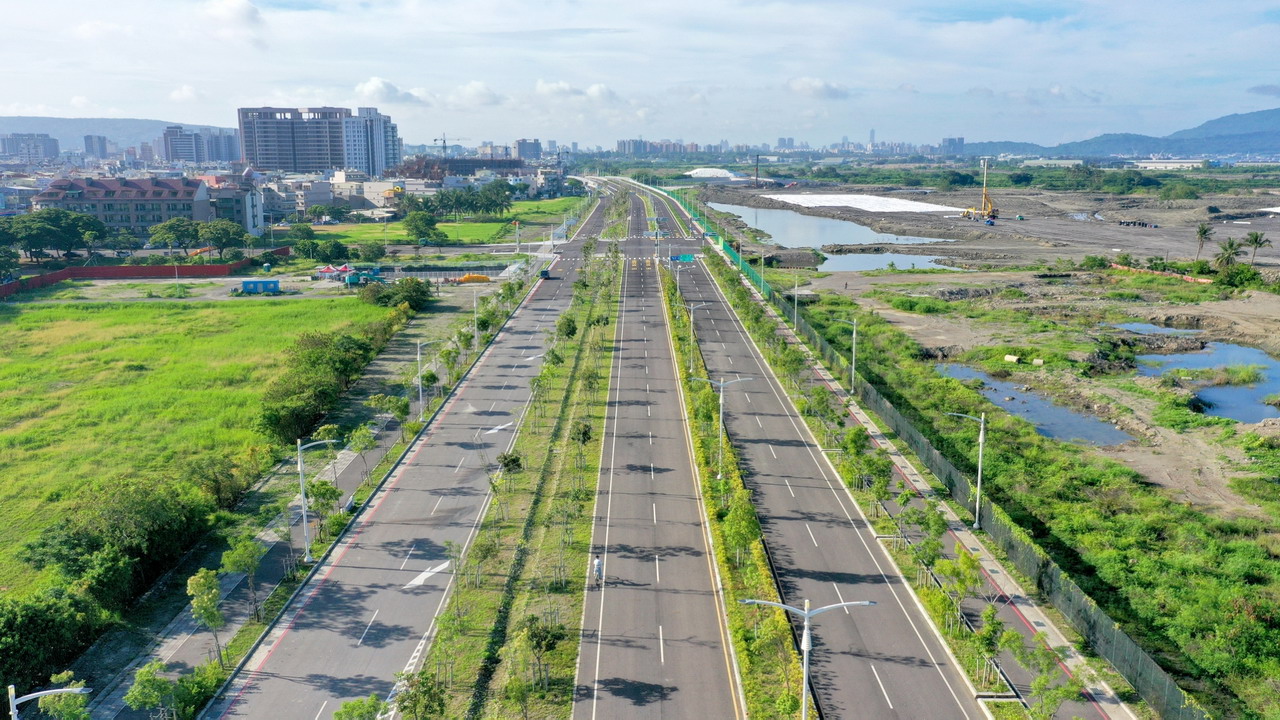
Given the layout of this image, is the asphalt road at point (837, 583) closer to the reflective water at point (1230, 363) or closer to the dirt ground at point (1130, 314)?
the dirt ground at point (1130, 314)

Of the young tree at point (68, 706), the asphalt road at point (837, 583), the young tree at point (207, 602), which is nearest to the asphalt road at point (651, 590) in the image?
the asphalt road at point (837, 583)

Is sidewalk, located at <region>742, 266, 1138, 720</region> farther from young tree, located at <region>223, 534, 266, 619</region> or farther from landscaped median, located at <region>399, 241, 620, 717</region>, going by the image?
young tree, located at <region>223, 534, 266, 619</region>

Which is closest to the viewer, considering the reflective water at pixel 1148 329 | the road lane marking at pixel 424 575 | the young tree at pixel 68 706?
the young tree at pixel 68 706

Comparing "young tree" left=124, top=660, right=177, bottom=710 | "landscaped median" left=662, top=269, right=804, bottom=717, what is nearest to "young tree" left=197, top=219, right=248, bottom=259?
"landscaped median" left=662, top=269, right=804, bottom=717

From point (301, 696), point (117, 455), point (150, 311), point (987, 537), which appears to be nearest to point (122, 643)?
point (301, 696)

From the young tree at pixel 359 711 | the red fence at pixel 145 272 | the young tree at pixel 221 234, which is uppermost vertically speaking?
the young tree at pixel 221 234

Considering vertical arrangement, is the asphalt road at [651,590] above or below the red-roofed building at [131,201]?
below

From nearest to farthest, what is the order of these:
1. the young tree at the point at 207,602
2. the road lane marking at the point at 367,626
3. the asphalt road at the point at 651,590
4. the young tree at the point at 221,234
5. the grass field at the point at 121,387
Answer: the asphalt road at the point at 651,590, the young tree at the point at 207,602, the road lane marking at the point at 367,626, the grass field at the point at 121,387, the young tree at the point at 221,234
